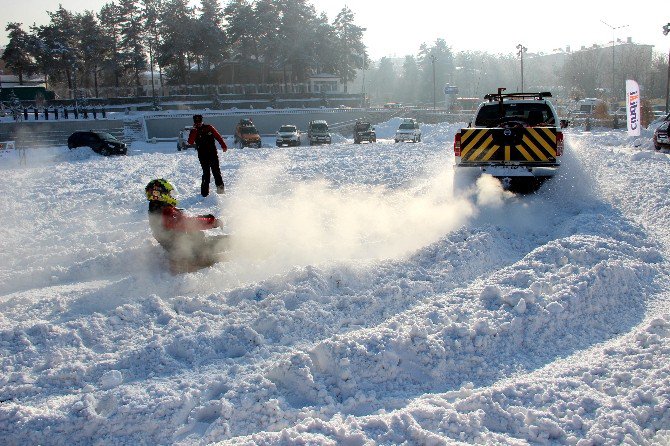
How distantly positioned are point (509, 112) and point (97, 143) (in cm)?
2533

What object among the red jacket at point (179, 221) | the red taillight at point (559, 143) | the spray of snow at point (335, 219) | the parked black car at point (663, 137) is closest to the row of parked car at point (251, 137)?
the parked black car at point (663, 137)

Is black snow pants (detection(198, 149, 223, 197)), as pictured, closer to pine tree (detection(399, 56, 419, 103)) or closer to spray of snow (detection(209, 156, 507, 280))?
spray of snow (detection(209, 156, 507, 280))

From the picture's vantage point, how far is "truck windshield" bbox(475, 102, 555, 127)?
12.3m

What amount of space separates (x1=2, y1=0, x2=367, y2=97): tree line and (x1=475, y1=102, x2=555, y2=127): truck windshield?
2199 inches

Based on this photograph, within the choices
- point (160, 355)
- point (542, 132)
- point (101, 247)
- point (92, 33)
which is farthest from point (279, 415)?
point (92, 33)

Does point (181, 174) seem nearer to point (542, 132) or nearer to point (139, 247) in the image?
point (139, 247)

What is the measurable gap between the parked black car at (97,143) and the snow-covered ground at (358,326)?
2150cm

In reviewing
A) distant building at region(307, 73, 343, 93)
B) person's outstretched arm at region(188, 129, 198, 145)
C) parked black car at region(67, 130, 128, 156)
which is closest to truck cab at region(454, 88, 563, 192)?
person's outstretched arm at region(188, 129, 198, 145)

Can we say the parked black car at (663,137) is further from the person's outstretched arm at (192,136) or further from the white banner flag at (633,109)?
the person's outstretched arm at (192,136)

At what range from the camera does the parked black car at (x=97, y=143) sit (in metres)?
31.1

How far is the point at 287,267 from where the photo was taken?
7.68 meters

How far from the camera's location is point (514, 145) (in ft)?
35.1

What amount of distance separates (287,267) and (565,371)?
12.8ft

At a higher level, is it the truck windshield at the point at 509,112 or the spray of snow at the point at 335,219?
the truck windshield at the point at 509,112
